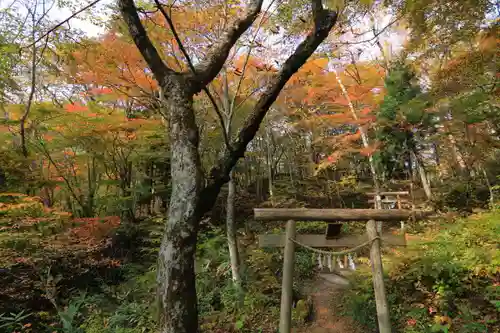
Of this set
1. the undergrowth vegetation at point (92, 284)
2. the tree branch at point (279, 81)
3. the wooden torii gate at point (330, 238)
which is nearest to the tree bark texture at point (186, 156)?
the tree branch at point (279, 81)

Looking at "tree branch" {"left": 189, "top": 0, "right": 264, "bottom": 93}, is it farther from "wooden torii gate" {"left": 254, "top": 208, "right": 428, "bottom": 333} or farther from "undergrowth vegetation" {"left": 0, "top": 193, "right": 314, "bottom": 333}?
"undergrowth vegetation" {"left": 0, "top": 193, "right": 314, "bottom": 333}

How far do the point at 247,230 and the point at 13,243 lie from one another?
22.6 ft

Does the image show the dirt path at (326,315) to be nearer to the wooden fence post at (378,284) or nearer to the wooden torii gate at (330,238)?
the wooden fence post at (378,284)

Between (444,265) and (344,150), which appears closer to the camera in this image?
(444,265)

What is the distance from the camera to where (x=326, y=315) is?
254 inches

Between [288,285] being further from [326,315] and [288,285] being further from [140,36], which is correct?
[140,36]

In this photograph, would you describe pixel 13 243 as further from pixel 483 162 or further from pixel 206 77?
pixel 483 162

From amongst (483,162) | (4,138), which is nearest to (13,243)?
(4,138)

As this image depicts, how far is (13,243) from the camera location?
6.39m

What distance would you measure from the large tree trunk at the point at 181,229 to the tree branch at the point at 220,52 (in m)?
0.39

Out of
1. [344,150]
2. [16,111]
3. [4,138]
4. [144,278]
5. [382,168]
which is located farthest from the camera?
[382,168]

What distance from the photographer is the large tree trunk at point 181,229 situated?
304cm

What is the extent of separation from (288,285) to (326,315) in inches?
116

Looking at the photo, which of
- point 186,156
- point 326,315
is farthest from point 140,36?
point 326,315
